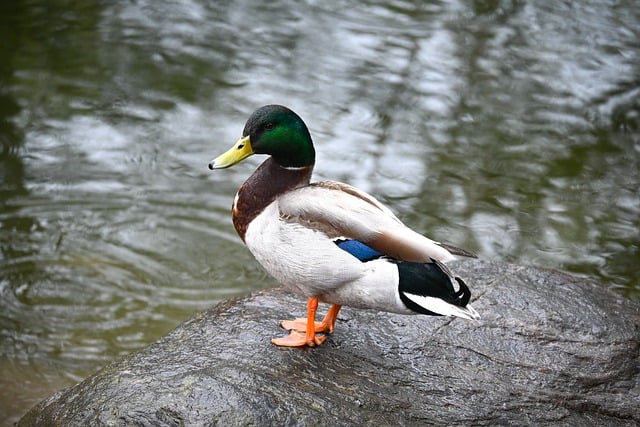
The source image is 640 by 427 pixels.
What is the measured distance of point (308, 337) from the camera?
3.87 meters

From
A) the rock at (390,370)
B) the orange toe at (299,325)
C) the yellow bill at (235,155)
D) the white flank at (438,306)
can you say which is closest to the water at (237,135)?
the rock at (390,370)

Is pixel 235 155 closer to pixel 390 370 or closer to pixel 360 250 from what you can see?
pixel 360 250

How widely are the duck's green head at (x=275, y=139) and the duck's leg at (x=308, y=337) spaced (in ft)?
1.97

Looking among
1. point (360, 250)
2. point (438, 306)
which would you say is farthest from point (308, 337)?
point (438, 306)

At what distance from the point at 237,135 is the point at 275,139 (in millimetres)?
4372

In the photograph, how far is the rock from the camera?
136 inches

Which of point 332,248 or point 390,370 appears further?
point 390,370

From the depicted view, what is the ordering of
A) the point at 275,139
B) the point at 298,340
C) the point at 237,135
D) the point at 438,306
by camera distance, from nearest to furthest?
the point at 438,306
the point at 275,139
the point at 298,340
the point at 237,135

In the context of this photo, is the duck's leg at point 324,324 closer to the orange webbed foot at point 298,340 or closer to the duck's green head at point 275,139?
the orange webbed foot at point 298,340

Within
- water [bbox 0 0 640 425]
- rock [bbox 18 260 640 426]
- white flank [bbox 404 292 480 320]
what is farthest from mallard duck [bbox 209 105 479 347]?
water [bbox 0 0 640 425]

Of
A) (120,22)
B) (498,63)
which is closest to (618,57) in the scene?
(498,63)

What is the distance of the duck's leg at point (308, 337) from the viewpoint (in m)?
3.85

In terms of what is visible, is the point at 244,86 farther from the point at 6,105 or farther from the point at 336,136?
the point at 6,105

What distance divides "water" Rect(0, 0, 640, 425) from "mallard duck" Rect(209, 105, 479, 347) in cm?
234
